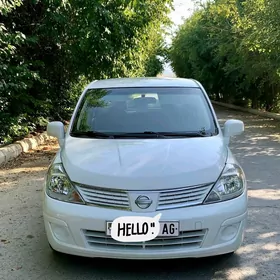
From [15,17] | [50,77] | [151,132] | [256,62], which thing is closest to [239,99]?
[256,62]

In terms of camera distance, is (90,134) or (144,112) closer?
(90,134)

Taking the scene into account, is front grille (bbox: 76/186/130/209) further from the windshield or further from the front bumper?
the windshield

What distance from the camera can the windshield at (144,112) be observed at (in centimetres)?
418

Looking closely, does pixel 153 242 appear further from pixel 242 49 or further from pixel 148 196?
pixel 242 49

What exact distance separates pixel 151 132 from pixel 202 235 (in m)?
1.30

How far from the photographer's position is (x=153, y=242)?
10.0 feet

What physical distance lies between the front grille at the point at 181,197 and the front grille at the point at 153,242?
0.70 feet

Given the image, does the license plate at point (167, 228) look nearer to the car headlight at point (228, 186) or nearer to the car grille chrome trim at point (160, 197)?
the car grille chrome trim at point (160, 197)

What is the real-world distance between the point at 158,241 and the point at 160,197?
32 cm

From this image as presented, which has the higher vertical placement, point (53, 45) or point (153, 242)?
point (53, 45)

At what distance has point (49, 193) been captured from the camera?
3371 millimetres

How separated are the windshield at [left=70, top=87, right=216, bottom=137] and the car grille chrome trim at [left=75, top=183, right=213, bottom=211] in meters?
1.03

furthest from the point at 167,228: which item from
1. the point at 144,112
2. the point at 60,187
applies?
the point at 144,112

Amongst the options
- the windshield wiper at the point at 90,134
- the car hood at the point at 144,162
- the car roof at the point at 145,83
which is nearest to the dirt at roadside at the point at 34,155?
the car roof at the point at 145,83
